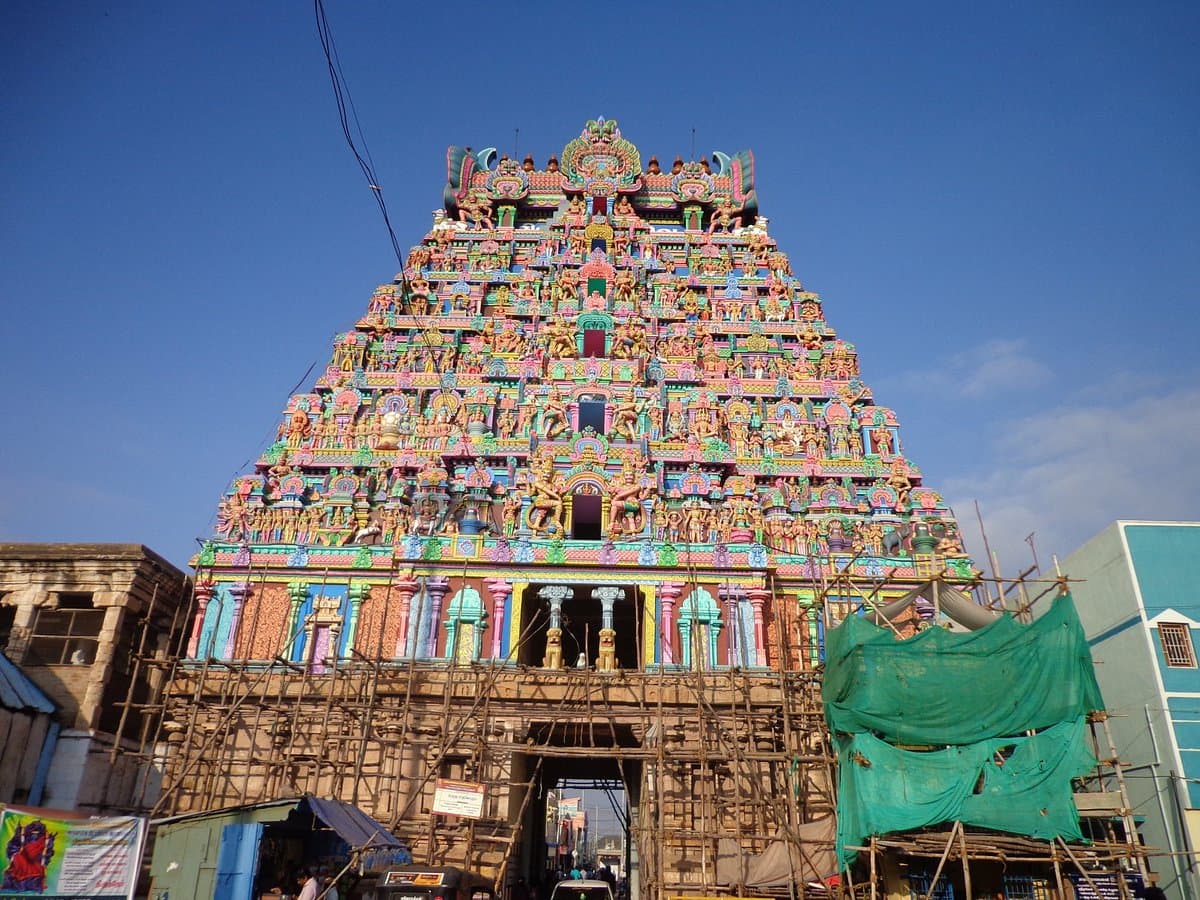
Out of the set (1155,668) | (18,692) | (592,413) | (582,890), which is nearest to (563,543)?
(592,413)

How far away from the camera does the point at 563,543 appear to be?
26266mm

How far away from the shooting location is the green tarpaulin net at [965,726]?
16.4 m

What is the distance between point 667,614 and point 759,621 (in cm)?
256

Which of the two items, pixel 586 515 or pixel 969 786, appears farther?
pixel 586 515

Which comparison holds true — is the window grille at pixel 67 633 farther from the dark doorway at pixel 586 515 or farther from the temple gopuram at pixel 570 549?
the dark doorway at pixel 586 515

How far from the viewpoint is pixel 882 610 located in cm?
2188

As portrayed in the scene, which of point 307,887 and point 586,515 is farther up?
point 586,515

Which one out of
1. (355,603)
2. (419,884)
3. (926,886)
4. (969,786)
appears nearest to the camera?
(419,884)

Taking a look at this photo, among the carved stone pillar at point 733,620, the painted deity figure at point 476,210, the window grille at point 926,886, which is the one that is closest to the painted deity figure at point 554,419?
the carved stone pillar at point 733,620

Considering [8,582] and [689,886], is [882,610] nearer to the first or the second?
[689,886]

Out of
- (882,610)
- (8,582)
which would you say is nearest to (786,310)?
(882,610)

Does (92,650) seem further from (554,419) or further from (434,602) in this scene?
(554,419)

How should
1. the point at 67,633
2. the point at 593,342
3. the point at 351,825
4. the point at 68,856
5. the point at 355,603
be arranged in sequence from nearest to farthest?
the point at 68,856 → the point at 351,825 → the point at 67,633 → the point at 355,603 → the point at 593,342

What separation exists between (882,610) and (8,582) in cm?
2128
